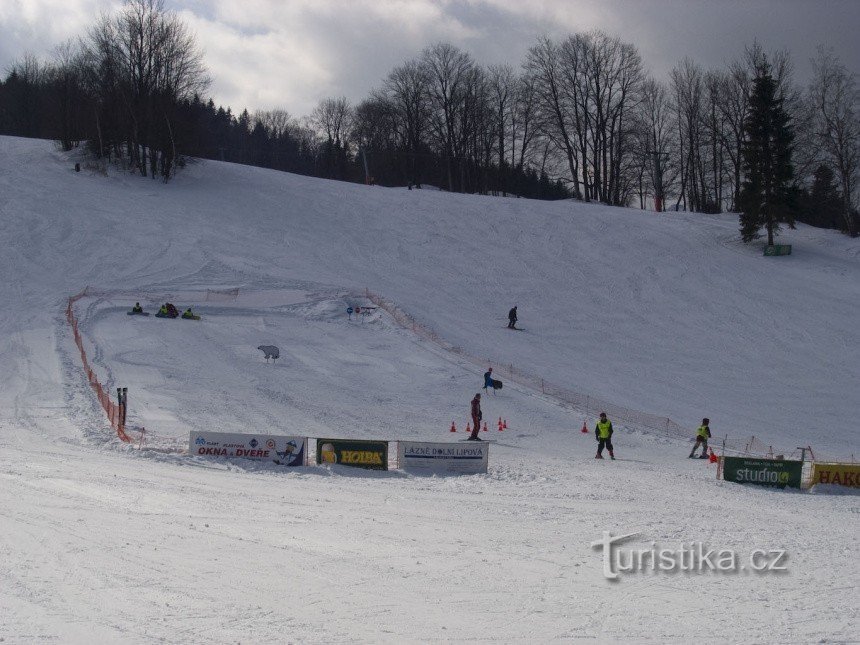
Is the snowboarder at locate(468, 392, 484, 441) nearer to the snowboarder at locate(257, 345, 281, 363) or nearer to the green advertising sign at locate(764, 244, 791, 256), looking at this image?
the snowboarder at locate(257, 345, 281, 363)

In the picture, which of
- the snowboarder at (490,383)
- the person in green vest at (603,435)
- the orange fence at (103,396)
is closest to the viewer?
the orange fence at (103,396)

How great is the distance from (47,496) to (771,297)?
3643cm

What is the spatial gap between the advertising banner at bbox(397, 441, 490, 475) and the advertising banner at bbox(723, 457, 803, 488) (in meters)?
5.67

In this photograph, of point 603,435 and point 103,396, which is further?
point 103,396

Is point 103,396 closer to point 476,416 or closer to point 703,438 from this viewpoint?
point 476,416

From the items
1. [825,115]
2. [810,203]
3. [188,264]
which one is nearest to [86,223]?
[188,264]

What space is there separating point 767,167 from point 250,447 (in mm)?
41100

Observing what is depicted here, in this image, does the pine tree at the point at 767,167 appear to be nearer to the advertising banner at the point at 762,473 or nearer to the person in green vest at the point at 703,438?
the person in green vest at the point at 703,438

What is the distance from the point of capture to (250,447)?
18.1m

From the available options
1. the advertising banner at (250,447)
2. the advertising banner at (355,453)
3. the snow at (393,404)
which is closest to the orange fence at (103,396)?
the snow at (393,404)

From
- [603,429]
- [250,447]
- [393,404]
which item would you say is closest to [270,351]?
[393,404]

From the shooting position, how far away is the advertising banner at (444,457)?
59.9 ft

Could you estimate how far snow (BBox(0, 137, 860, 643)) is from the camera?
934 cm

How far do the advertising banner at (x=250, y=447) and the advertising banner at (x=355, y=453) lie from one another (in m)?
0.49
